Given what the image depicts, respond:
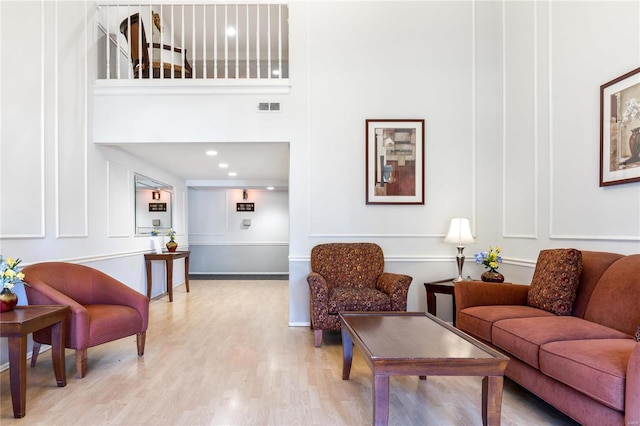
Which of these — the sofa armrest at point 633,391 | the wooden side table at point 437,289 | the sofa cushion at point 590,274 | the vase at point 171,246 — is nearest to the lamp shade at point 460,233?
the wooden side table at point 437,289

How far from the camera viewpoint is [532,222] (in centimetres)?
337

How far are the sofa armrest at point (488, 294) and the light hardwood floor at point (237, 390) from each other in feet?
1.83

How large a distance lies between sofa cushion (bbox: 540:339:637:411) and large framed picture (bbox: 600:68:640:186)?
47.0 inches

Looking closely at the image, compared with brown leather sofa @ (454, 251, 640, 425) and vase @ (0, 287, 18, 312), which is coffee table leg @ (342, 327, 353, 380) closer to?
brown leather sofa @ (454, 251, 640, 425)

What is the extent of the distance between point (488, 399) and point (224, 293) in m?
4.87

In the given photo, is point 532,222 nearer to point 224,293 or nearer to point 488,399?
point 488,399

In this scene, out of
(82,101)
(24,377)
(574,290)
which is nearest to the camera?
(24,377)

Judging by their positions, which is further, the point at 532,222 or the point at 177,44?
the point at 177,44

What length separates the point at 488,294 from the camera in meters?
2.84

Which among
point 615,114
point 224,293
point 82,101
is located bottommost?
point 224,293

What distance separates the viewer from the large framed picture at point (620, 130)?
2430 mm

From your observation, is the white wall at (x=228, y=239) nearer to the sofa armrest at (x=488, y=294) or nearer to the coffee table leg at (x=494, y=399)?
the sofa armrest at (x=488, y=294)

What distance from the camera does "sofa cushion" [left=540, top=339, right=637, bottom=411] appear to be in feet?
5.06

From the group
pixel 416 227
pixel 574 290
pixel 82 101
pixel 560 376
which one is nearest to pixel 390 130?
pixel 416 227
